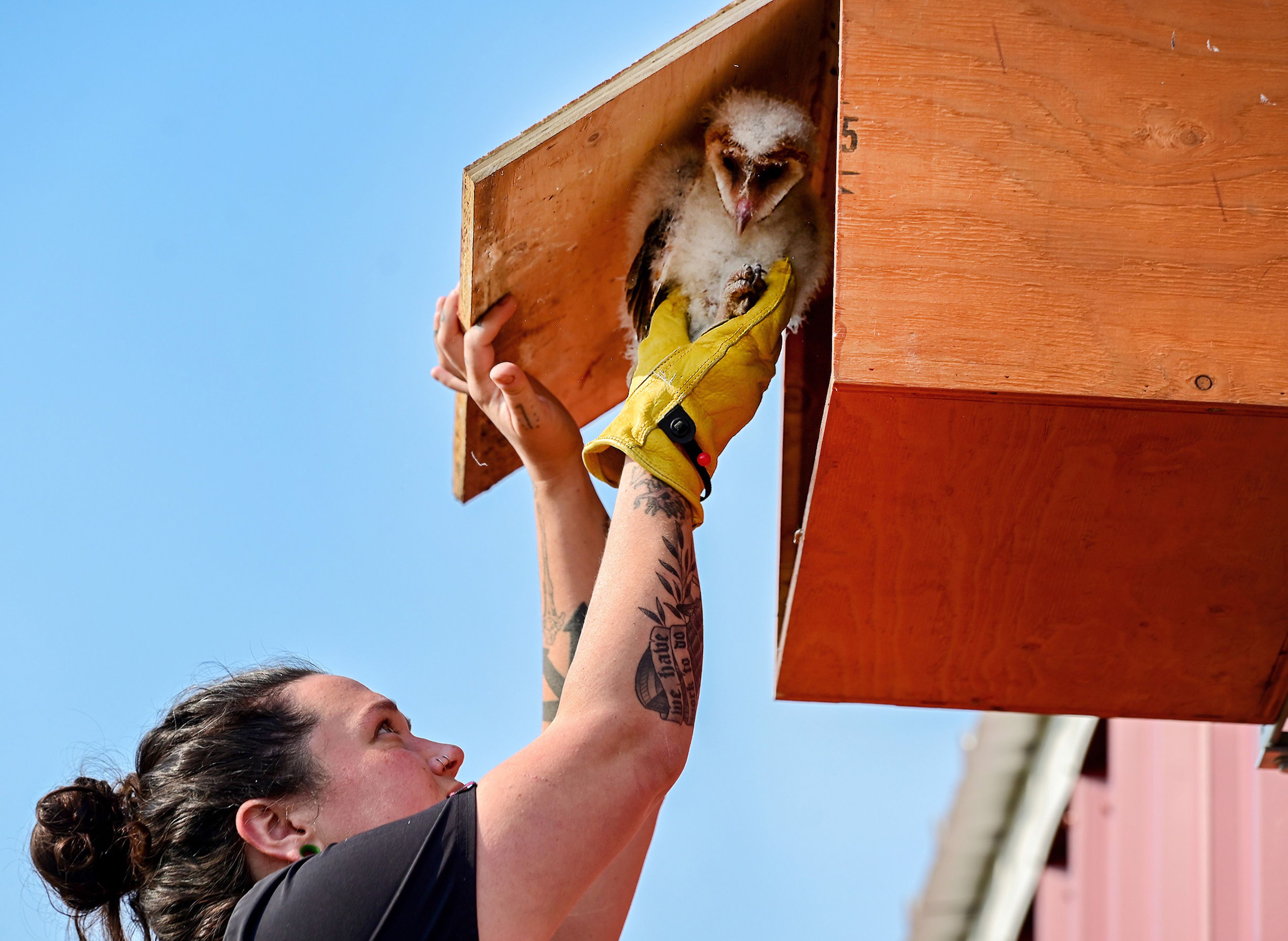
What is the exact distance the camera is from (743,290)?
186cm

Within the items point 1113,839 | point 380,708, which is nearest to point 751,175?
point 380,708

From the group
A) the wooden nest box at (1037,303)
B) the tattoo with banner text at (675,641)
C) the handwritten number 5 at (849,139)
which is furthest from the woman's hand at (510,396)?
the handwritten number 5 at (849,139)

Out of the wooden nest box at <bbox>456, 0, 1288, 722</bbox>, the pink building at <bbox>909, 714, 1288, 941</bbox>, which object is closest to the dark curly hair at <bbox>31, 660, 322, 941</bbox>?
the wooden nest box at <bbox>456, 0, 1288, 722</bbox>

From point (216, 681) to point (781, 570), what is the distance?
880 millimetres

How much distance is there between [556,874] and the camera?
128cm

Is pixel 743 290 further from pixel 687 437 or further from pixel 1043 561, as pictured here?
pixel 1043 561

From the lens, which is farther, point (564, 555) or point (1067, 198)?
point (564, 555)

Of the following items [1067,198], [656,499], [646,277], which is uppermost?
[646,277]

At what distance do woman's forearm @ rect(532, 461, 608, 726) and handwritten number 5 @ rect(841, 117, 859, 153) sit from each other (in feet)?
2.62

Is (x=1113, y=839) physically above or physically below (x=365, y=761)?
above

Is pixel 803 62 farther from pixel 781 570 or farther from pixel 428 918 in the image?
pixel 428 918

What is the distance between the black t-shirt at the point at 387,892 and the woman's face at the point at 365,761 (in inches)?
9.0

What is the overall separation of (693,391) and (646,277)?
0.37 meters

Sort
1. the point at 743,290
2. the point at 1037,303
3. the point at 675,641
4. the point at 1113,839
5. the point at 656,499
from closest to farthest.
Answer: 1. the point at 1037,303
2. the point at 675,641
3. the point at 656,499
4. the point at 743,290
5. the point at 1113,839
